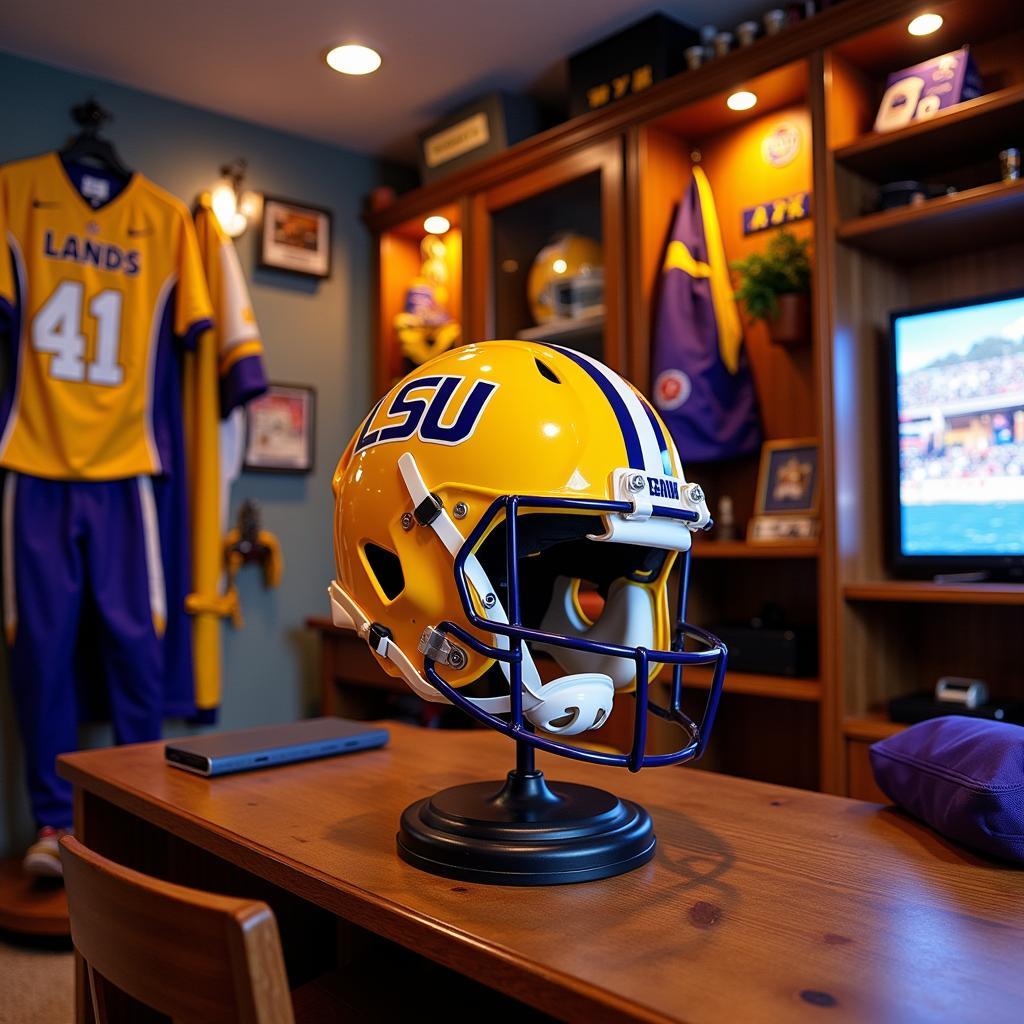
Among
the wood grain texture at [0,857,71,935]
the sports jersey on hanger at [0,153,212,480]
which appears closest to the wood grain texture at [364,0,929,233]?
the sports jersey on hanger at [0,153,212,480]

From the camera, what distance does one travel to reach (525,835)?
834 millimetres

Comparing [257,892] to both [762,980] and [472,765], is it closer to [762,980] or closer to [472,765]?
[472,765]

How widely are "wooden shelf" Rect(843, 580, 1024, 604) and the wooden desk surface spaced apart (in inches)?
38.5

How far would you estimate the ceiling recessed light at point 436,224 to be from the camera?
3.28 m

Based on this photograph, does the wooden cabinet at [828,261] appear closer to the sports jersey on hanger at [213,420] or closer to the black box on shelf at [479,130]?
the black box on shelf at [479,130]

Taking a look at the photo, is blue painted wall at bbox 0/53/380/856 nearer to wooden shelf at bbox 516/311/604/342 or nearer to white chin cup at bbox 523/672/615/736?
wooden shelf at bbox 516/311/604/342

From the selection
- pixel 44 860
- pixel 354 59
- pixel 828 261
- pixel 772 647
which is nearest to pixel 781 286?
pixel 828 261

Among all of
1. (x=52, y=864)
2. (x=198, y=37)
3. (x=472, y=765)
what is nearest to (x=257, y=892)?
(x=472, y=765)

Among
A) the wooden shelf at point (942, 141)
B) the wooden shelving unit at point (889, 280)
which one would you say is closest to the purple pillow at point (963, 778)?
the wooden shelving unit at point (889, 280)

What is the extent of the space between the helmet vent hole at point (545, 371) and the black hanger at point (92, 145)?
7.75 feet

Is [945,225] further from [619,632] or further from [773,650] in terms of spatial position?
[619,632]

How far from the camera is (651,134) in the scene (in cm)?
259

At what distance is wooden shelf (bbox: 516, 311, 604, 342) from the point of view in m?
2.71

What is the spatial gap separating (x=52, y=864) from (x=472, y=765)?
5.52ft
